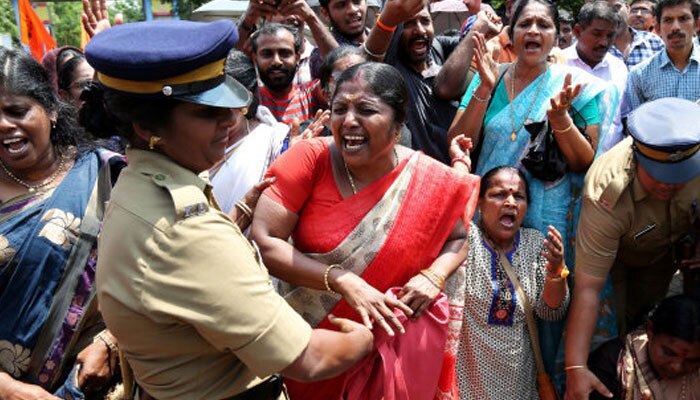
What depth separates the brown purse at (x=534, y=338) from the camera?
3123 mm

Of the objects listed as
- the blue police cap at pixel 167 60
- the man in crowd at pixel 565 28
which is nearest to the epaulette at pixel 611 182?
the blue police cap at pixel 167 60

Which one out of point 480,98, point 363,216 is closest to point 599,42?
point 480,98

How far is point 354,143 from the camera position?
2.44m

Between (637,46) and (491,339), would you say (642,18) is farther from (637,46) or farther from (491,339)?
(491,339)

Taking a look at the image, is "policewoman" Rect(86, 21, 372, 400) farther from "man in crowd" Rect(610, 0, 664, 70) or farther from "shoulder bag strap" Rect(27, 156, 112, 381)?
"man in crowd" Rect(610, 0, 664, 70)

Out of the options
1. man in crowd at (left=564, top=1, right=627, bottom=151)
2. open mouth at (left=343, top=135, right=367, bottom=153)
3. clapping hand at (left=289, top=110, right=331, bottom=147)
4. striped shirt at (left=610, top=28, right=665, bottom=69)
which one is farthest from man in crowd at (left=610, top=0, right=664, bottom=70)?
open mouth at (left=343, top=135, right=367, bottom=153)

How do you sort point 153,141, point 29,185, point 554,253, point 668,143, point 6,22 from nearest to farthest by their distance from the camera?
point 153,141
point 29,185
point 668,143
point 554,253
point 6,22

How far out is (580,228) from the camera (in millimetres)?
3072

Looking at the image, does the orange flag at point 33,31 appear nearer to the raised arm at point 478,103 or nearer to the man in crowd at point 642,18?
the raised arm at point 478,103

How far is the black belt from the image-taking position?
6.02ft

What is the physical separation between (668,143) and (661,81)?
6.58 feet

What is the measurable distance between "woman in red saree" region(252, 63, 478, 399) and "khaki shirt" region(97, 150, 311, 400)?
678mm

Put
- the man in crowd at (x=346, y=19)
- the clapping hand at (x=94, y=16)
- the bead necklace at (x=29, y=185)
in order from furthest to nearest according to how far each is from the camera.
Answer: the man in crowd at (x=346, y=19), the clapping hand at (x=94, y=16), the bead necklace at (x=29, y=185)

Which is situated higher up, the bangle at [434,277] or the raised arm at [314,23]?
the raised arm at [314,23]
